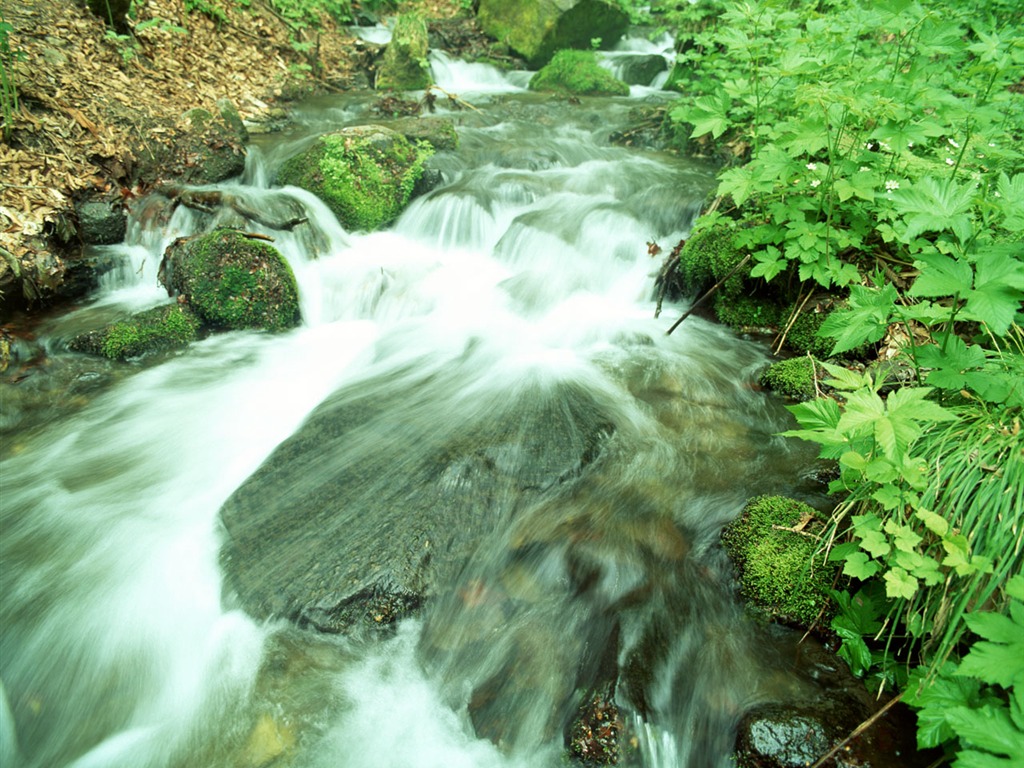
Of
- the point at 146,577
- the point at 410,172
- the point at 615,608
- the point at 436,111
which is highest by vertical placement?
the point at 436,111

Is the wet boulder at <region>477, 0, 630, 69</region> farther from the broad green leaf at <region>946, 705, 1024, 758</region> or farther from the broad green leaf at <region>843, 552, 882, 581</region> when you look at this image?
the broad green leaf at <region>946, 705, 1024, 758</region>

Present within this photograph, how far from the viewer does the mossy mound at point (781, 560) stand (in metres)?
2.63

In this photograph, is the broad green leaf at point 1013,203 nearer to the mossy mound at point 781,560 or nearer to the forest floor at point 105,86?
the mossy mound at point 781,560

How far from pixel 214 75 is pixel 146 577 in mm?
7837

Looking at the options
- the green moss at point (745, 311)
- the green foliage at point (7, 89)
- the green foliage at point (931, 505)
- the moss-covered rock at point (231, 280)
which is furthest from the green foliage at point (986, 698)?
the green foliage at point (7, 89)

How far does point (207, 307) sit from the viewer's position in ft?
17.0

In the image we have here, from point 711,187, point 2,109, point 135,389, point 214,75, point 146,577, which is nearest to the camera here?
point 146,577

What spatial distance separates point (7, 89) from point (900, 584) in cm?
723

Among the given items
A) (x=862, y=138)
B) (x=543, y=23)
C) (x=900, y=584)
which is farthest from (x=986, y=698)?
(x=543, y=23)

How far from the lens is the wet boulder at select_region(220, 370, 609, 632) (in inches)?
116

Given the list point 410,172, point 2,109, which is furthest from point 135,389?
point 410,172

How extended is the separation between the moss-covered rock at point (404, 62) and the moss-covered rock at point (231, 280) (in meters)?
6.53

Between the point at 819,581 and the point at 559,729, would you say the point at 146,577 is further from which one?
the point at 819,581

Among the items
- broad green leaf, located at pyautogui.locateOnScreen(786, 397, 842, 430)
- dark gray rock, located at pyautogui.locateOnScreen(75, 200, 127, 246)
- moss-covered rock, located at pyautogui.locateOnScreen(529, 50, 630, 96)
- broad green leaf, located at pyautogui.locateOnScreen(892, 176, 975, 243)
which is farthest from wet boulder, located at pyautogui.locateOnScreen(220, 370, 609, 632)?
moss-covered rock, located at pyautogui.locateOnScreen(529, 50, 630, 96)
